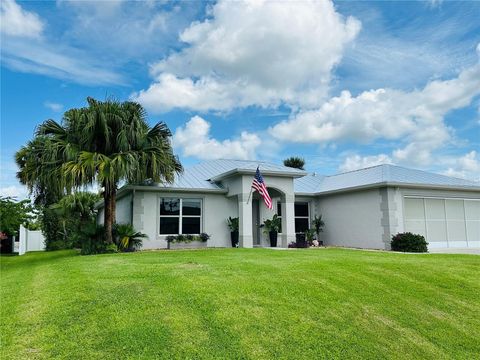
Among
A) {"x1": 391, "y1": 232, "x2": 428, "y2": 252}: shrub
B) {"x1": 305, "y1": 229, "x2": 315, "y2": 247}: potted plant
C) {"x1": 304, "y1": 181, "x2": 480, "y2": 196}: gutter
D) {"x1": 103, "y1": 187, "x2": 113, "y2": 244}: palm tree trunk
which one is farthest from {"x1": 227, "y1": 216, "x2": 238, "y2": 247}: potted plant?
{"x1": 391, "y1": 232, "x2": 428, "y2": 252}: shrub

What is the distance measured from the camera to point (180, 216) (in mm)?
18469

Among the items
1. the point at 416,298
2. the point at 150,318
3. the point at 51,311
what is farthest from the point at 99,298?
the point at 416,298

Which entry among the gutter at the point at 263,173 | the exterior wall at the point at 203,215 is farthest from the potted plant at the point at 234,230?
the gutter at the point at 263,173

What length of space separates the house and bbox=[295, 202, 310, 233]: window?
33.2 inches

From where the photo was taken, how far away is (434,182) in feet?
63.9

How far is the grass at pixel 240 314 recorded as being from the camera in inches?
197

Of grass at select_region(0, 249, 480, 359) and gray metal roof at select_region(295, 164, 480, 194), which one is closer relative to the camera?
grass at select_region(0, 249, 480, 359)

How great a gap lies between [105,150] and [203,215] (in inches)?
240

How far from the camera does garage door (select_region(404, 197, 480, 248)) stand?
18.8 metres

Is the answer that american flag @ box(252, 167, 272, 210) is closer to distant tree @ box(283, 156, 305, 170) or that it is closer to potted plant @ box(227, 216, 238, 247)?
potted plant @ box(227, 216, 238, 247)

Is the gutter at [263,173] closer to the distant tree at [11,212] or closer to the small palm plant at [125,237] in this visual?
the small palm plant at [125,237]

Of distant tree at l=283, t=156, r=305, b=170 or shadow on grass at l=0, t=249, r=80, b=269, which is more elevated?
distant tree at l=283, t=156, r=305, b=170

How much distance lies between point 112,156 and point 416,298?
11.3 meters

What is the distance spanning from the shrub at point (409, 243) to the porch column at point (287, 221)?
4.76 metres
